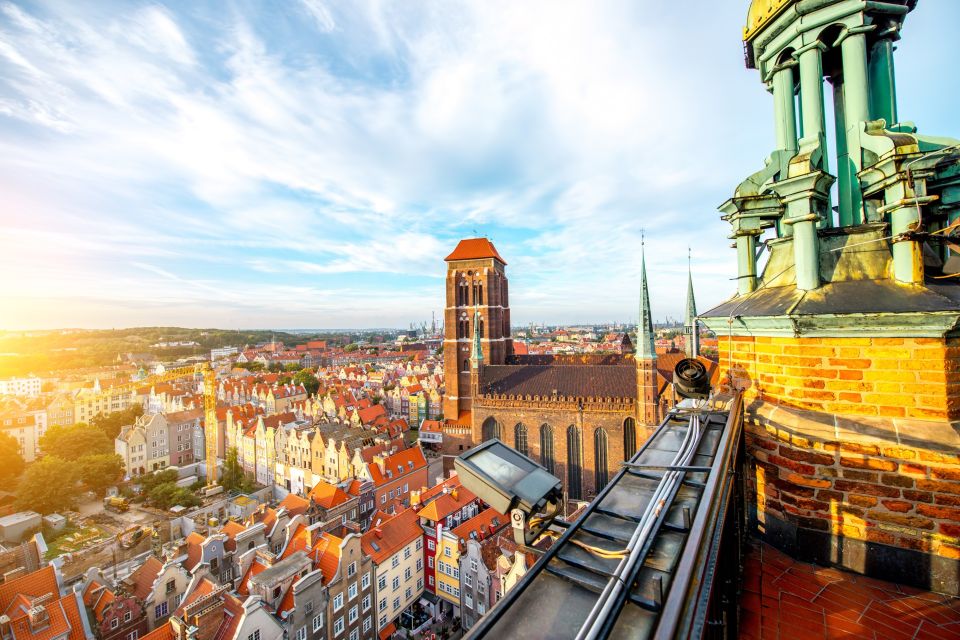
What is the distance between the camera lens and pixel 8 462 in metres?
34.3

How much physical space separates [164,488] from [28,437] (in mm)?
26380

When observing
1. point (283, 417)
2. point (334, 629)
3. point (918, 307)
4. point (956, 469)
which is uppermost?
point (918, 307)

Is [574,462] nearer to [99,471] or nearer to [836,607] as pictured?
[836,607]

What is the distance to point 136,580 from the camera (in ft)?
53.3

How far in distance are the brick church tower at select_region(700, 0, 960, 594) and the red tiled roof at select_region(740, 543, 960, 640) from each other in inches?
4.6

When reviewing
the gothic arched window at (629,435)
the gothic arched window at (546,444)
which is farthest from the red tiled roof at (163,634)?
the gothic arched window at (629,435)

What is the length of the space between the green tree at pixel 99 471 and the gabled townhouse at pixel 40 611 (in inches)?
867

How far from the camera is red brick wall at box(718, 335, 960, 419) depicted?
2.47 meters

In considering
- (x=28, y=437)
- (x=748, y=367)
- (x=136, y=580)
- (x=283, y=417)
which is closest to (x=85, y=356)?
(x=28, y=437)

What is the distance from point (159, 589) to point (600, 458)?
2239 centimetres

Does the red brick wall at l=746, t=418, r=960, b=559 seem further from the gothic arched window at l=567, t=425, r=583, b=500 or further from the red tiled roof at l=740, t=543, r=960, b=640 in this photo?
the gothic arched window at l=567, t=425, r=583, b=500

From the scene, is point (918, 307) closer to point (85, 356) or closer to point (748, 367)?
point (748, 367)

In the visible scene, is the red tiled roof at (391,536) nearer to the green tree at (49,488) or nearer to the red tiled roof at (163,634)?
the red tiled roof at (163,634)

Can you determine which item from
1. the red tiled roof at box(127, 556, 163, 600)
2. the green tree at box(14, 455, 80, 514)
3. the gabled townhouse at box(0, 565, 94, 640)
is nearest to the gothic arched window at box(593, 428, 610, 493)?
the red tiled roof at box(127, 556, 163, 600)
